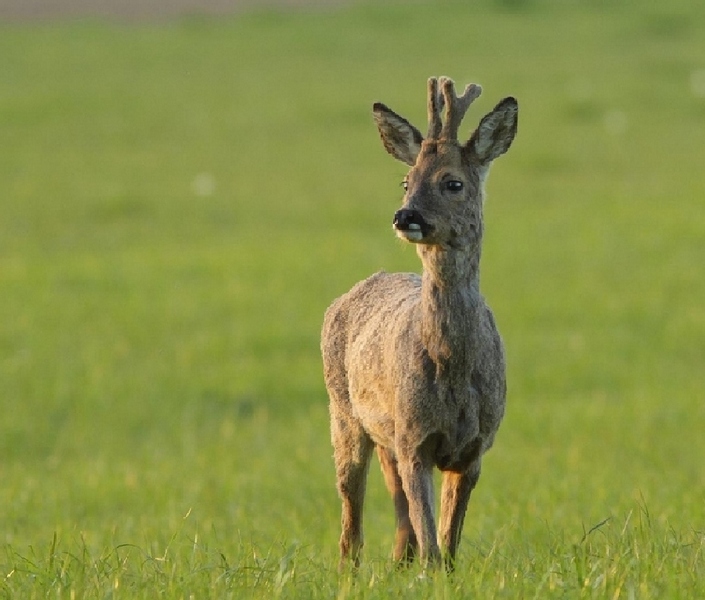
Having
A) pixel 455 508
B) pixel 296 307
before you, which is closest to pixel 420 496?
pixel 455 508

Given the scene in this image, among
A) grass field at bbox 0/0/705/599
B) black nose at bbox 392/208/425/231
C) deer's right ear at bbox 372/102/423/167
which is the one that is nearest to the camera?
black nose at bbox 392/208/425/231

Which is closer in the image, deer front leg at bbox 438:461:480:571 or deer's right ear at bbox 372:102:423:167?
deer front leg at bbox 438:461:480:571

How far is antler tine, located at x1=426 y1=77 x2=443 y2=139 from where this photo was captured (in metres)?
6.57

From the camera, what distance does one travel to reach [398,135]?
22.2 ft

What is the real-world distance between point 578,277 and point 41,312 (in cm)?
682

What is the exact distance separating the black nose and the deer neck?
0.26m

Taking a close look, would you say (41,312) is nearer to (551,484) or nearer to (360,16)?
(551,484)

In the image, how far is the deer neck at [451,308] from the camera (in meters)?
6.42

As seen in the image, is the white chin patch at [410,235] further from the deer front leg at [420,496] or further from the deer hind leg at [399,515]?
the deer hind leg at [399,515]

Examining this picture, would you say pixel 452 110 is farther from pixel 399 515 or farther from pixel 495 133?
pixel 399 515

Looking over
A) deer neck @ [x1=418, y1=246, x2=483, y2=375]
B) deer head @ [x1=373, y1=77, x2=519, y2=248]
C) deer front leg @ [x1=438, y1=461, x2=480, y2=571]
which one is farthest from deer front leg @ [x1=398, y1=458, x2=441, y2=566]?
deer head @ [x1=373, y1=77, x2=519, y2=248]

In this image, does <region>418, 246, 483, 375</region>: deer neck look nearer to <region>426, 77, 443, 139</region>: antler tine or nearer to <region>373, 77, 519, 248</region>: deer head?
<region>373, 77, 519, 248</region>: deer head

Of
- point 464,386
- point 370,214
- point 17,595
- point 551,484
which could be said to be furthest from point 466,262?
point 370,214

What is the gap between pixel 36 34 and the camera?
45156mm
